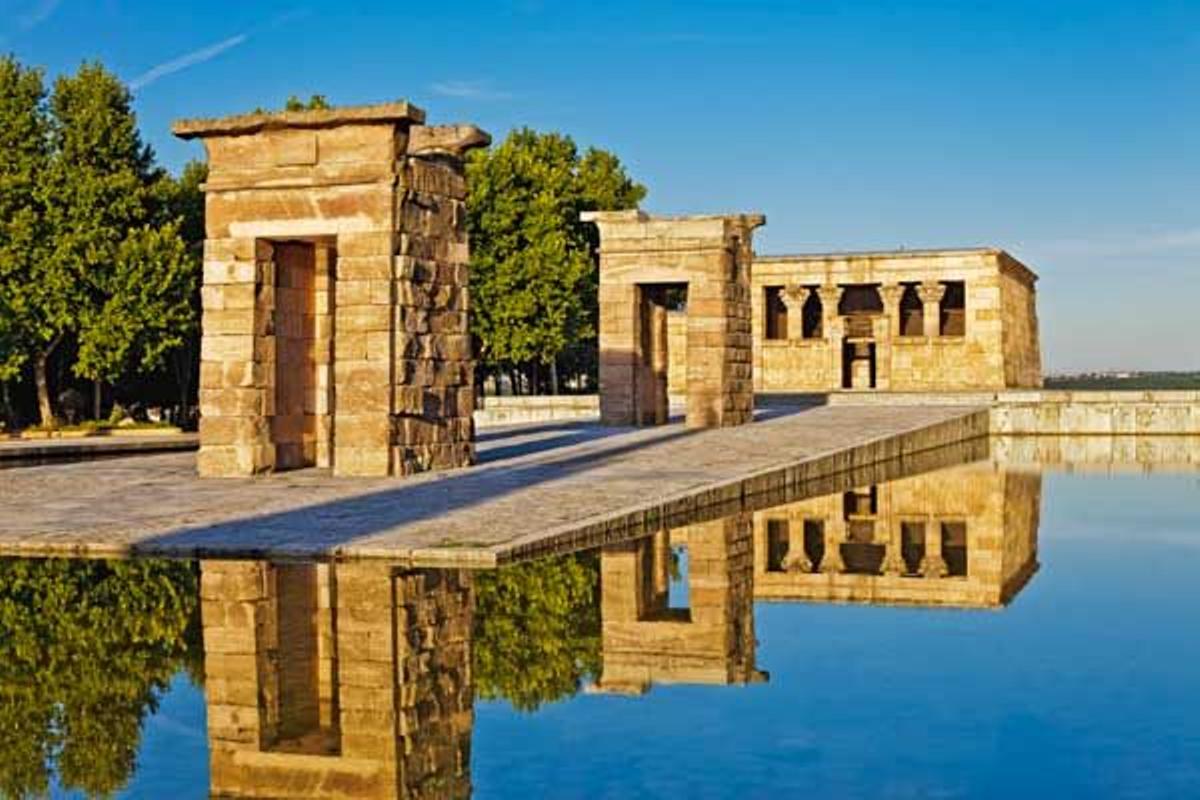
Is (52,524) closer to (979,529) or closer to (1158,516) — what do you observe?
(979,529)

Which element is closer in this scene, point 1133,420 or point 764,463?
point 764,463

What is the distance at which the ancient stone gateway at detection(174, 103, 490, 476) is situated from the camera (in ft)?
58.5

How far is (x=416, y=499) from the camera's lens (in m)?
14.9

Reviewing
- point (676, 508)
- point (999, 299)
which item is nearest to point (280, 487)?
point (676, 508)

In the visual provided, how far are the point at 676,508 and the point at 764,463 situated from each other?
4851 millimetres

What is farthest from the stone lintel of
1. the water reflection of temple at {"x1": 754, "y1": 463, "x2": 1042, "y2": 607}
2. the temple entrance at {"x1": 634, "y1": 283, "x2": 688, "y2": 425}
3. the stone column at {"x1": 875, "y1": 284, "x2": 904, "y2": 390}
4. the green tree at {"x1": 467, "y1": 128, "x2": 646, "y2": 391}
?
the stone column at {"x1": 875, "y1": 284, "x2": 904, "y2": 390}

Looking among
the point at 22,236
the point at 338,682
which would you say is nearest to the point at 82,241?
the point at 22,236

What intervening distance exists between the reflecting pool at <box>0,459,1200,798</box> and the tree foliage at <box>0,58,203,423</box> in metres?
28.9

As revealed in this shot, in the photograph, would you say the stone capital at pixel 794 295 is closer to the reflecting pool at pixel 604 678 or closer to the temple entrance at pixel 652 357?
the temple entrance at pixel 652 357

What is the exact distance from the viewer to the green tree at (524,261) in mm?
48375

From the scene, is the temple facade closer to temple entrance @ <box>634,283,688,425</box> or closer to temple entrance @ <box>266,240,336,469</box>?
temple entrance @ <box>634,283,688,425</box>

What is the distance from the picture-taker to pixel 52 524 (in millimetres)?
13227

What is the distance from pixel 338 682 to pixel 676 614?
2.93 meters

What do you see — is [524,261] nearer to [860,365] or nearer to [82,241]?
[82,241]
